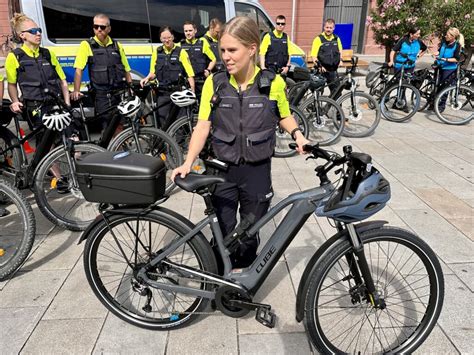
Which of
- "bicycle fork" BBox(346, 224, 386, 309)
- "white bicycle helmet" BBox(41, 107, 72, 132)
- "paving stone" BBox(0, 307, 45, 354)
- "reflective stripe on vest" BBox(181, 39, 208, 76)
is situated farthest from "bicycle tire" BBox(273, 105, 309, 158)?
"paving stone" BBox(0, 307, 45, 354)

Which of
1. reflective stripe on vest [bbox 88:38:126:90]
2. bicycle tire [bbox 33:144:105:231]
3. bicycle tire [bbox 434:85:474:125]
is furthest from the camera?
bicycle tire [bbox 434:85:474:125]

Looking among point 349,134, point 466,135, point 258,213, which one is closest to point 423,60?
point 466,135

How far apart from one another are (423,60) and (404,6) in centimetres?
681

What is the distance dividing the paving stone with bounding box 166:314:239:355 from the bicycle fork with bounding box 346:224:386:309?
831 mm

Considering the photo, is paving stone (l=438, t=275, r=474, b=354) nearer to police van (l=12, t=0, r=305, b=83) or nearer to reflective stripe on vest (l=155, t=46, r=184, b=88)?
reflective stripe on vest (l=155, t=46, r=184, b=88)

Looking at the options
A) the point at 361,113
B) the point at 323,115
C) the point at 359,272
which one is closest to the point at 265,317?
the point at 359,272

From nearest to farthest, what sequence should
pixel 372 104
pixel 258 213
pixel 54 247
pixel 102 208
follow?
pixel 102 208 < pixel 258 213 < pixel 54 247 < pixel 372 104

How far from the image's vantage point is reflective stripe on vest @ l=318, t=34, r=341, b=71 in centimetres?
665

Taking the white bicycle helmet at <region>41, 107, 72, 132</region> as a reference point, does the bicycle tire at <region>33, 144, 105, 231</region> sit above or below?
below

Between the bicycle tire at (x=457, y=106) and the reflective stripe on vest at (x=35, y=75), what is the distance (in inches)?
263

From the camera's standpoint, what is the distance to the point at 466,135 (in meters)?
6.52

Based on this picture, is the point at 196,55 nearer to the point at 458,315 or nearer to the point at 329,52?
the point at 329,52

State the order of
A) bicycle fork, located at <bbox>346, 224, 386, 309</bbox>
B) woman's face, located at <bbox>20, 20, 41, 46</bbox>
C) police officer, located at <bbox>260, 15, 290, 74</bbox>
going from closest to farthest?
bicycle fork, located at <bbox>346, 224, 386, 309</bbox>
woman's face, located at <bbox>20, 20, 41, 46</bbox>
police officer, located at <bbox>260, 15, 290, 74</bbox>

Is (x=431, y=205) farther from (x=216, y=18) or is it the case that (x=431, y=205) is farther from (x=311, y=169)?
(x=216, y=18)
